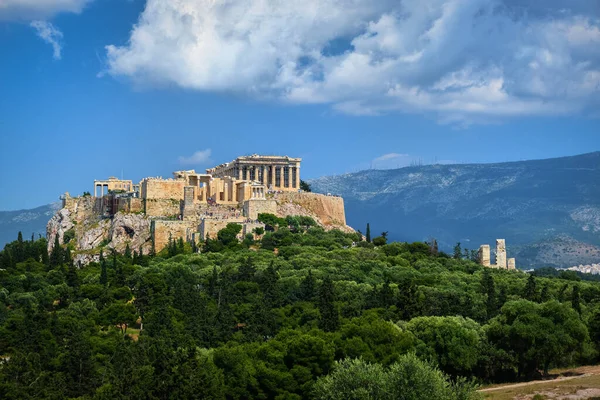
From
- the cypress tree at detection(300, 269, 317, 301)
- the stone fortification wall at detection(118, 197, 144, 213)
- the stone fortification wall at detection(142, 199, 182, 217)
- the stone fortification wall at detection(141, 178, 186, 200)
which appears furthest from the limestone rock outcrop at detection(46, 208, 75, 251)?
the cypress tree at detection(300, 269, 317, 301)

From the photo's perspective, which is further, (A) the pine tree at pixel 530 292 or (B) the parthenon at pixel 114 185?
(B) the parthenon at pixel 114 185

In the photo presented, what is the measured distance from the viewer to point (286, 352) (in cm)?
6075

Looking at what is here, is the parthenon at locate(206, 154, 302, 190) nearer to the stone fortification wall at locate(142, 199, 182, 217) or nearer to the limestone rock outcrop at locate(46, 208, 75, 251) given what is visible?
the stone fortification wall at locate(142, 199, 182, 217)

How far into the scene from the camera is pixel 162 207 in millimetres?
120250

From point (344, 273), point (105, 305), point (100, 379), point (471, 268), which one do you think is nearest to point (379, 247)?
point (471, 268)

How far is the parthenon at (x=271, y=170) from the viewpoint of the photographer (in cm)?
13525

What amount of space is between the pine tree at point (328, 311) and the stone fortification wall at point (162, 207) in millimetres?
47419

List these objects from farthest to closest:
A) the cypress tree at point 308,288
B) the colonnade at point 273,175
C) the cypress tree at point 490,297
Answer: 1. the colonnade at point 273,175
2. the cypress tree at point 308,288
3. the cypress tree at point 490,297

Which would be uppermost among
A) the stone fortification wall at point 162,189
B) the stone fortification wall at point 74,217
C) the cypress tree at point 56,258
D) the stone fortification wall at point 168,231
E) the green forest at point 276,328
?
the stone fortification wall at point 162,189

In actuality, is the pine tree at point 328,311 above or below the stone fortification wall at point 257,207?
below

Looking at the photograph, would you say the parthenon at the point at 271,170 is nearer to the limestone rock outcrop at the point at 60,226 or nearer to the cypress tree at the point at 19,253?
the limestone rock outcrop at the point at 60,226

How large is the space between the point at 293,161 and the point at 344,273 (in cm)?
4391

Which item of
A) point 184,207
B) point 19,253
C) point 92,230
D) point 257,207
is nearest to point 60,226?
point 92,230

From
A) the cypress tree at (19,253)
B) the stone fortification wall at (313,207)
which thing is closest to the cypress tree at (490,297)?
the stone fortification wall at (313,207)
